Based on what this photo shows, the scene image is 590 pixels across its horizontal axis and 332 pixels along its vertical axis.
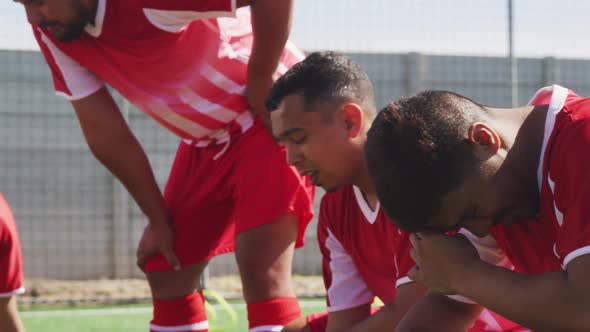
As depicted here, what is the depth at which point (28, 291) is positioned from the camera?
8508mm

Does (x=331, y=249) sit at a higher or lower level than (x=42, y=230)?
higher

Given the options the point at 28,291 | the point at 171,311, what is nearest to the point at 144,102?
the point at 171,311

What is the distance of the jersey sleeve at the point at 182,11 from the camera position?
140 inches

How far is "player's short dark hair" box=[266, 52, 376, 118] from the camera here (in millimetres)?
3398

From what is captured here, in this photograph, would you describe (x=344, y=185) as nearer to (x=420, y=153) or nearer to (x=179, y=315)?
(x=420, y=153)

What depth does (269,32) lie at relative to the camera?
3568 mm

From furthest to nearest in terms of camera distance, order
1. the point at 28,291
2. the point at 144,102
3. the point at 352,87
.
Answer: the point at 28,291 → the point at 144,102 → the point at 352,87

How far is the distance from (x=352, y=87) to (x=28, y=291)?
18.8 ft

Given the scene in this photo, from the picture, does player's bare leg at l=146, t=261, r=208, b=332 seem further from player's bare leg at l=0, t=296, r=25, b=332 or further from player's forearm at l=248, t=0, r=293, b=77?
player's forearm at l=248, t=0, r=293, b=77

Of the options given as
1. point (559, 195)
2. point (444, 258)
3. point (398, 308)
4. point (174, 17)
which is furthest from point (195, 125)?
point (559, 195)

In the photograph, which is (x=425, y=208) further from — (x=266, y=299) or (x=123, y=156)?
(x=123, y=156)

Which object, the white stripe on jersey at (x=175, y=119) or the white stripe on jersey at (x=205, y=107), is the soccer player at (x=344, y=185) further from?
the white stripe on jersey at (x=175, y=119)

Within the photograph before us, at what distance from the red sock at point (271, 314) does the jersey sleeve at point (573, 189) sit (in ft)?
5.20

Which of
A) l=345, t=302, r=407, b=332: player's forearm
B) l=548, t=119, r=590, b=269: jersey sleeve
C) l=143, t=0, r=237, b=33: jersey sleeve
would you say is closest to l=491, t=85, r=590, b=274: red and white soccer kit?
l=548, t=119, r=590, b=269: jersey sleeve
